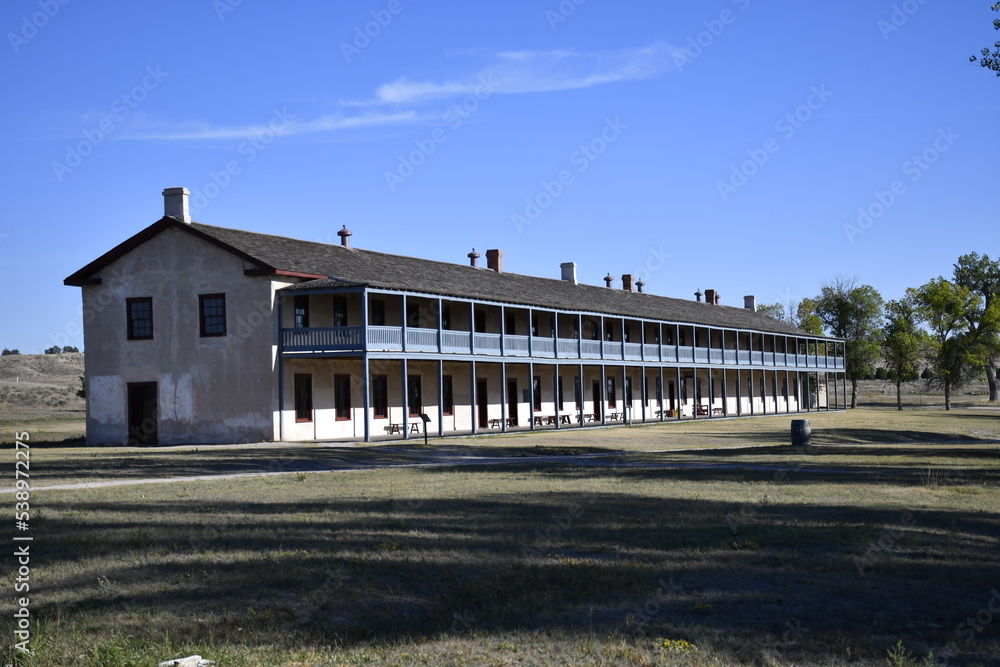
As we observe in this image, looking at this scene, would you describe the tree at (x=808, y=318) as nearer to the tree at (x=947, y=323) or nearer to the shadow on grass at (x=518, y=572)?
the tree at (x=947, y=323)

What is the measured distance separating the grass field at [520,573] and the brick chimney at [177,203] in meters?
18.7

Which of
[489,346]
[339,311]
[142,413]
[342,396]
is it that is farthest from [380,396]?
[142,413]

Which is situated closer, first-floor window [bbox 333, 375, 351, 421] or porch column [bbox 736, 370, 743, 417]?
first-floor window [bbox 333, 375, 351, 421]

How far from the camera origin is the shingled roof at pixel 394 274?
3225 cm

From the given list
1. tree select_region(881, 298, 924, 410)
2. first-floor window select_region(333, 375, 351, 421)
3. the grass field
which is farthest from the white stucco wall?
tree select_region(881, 298, 924, 410)

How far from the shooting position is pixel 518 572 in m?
8.66

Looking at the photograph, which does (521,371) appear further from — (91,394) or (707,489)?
(707,489)

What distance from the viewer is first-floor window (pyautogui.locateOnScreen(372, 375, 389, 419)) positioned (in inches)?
1394

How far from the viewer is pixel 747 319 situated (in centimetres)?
6700

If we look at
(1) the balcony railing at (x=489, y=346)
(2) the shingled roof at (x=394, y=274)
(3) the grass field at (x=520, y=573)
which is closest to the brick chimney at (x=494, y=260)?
(2) the shingled roof at (x=394, y=274)

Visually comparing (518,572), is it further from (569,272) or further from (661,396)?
(569,272)

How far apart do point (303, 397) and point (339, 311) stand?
11.4 feet

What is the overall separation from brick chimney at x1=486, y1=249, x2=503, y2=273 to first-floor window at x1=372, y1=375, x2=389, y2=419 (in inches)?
577

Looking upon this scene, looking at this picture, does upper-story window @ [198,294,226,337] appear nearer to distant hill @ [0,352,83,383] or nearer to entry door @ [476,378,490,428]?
entry door @ [476,378,490,428]
